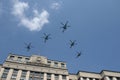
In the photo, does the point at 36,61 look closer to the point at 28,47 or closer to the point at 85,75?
the point at 28,47

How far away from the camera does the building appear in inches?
2169

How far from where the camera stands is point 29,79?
54344 millimetres

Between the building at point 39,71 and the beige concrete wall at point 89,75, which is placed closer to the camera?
the building at point 39,71

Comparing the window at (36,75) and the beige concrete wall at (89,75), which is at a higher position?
the beige concrete wall at (89,75)

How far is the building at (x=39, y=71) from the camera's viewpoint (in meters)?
55.1

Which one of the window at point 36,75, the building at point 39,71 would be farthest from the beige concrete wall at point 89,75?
the window at point 36,75

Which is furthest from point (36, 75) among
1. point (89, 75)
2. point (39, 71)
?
point (89, 75)

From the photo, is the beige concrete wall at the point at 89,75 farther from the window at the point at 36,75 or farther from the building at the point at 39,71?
the window at the point at 36,75

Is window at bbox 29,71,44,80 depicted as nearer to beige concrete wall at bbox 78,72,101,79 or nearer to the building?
the building

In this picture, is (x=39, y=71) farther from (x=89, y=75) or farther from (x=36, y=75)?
(x=89, y=75)

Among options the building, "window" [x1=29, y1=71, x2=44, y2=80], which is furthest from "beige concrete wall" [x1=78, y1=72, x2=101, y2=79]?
"window" [x1=29, y1=71, x2=44, y2=80]

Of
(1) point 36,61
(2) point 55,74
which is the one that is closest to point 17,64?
(1) point 36,61

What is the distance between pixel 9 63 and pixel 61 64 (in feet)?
51.9

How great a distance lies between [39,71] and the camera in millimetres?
57344
